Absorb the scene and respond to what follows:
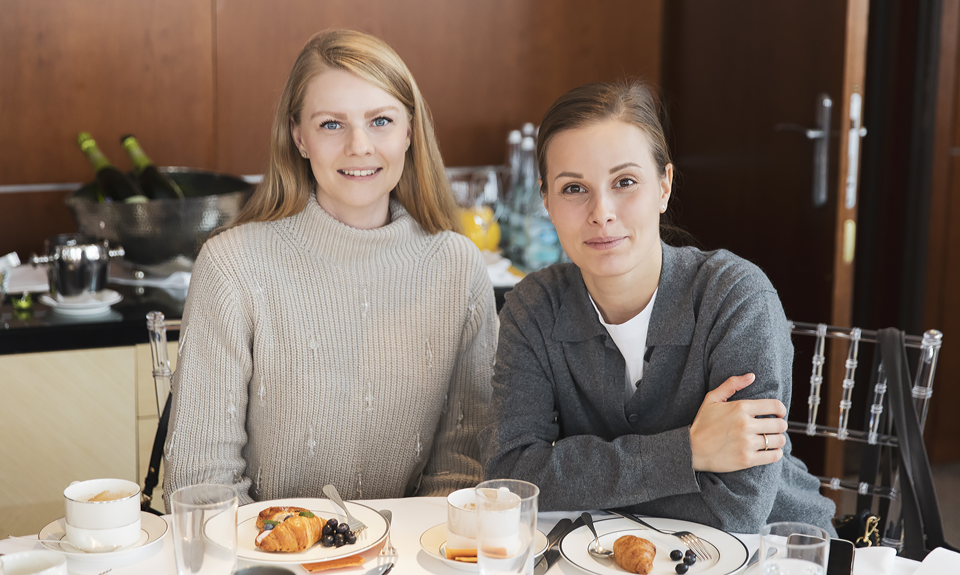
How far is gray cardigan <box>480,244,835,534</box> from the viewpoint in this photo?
1220 mm

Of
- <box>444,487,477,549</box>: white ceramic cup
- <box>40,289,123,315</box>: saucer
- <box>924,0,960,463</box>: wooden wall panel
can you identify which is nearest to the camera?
<box>444,487,477,549</box>: white ceramic cup

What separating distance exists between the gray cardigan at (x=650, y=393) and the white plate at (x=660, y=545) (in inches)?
1.5

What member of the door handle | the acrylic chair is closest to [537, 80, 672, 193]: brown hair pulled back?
the acrylic chair

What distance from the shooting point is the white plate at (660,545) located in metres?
1.05

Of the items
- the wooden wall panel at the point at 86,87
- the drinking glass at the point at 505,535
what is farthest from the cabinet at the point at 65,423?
the drinking glass at the point at 505,535

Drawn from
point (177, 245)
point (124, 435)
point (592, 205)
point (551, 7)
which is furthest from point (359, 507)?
point (551, 7)

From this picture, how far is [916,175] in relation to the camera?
10.2 feet

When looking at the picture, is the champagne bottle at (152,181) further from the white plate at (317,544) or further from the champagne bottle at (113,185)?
the white plate at (317,544)

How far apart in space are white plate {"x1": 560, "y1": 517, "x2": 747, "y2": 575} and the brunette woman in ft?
0.13

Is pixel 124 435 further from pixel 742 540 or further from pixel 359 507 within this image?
pixel 742 540

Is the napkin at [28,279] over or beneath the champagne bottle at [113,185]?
beneath

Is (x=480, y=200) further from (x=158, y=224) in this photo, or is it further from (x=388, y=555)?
(x=388, y=555)

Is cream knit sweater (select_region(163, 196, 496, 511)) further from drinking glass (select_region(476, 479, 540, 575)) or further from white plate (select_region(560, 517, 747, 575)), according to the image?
drinking glass (select_region(476, 479, 540, 575))

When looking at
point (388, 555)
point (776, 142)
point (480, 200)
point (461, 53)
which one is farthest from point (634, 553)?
point (461, 53)
